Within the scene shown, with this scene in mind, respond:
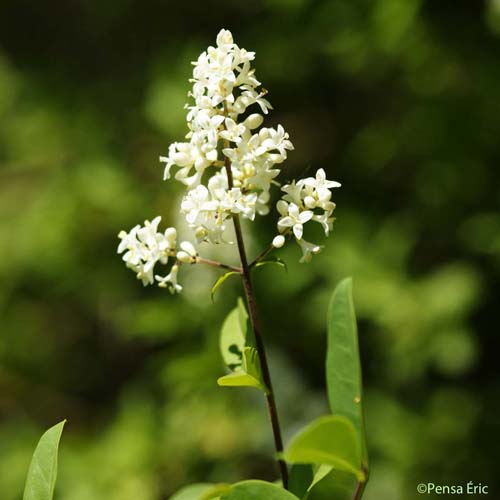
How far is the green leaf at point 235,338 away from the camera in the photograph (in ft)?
3.48

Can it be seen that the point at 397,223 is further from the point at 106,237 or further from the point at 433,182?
the point at 106,237

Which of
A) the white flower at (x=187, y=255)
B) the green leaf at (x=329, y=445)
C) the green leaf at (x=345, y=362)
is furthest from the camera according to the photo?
the white flower at (x=187, y=255)

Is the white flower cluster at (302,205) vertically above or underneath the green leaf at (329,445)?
above

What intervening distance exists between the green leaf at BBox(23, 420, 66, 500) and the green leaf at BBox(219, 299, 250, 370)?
0.26 meters

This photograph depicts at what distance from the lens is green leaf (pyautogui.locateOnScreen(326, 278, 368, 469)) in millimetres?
806

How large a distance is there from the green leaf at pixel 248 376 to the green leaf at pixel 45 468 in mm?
204

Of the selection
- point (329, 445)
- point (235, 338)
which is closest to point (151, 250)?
point (235, 338)

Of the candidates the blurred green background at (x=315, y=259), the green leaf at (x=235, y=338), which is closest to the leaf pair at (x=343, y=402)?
the green leaf at (x=235, y=338)

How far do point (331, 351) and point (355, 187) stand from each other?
230 cm

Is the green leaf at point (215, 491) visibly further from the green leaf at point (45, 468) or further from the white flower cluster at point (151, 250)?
the white flower cluster at point (151, 250)

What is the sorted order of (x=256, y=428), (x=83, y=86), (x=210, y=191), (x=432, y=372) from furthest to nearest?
(x=83, y=86)
(x=432, y=372)
(x=256, y=428)
(x=210, y=191)

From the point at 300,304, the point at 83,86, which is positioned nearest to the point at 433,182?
the point at 300,304

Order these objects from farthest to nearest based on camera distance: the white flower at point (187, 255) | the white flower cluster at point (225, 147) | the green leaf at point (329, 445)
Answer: the white flower at point (187, 255) → the white flower cluster at point (225, 147) → the green leaf at point (329, 445)

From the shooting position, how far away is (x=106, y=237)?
10.6 ft
